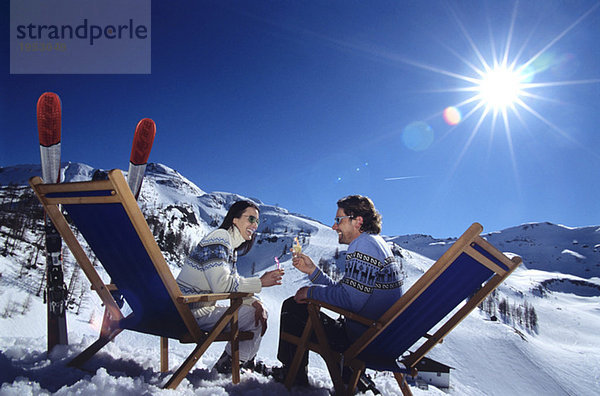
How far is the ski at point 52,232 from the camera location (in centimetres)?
279

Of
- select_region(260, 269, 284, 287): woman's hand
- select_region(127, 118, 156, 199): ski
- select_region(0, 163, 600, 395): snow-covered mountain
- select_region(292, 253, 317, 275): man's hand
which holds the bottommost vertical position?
select_region(0, 163, 600, 395): snow-covered mountain

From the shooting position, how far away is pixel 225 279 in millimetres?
2789

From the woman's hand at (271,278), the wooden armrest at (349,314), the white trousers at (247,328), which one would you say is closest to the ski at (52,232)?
the white trousers at (247,328)

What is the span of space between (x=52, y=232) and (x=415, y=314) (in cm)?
373

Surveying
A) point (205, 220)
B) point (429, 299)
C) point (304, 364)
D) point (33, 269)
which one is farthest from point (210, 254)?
point (205, 220)

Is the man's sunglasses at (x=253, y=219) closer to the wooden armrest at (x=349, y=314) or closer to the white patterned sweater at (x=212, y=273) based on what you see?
the white patterned sweater at (x=212, y=273)

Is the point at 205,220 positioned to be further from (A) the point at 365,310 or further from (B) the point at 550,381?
(A) the point at 365,310

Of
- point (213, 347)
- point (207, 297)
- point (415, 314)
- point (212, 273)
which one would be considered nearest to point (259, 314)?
point (212, 273)

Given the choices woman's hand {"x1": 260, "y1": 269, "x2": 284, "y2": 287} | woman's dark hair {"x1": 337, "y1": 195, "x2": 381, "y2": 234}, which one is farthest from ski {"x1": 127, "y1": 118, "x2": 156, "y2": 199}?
woman's dark hair {"x1": 337, "y1": 195, "x2": 381, "y2": 234}

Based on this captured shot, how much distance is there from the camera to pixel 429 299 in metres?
2.51

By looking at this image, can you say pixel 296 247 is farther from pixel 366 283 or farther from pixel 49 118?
pixel 49 118

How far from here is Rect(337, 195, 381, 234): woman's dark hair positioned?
3.16m

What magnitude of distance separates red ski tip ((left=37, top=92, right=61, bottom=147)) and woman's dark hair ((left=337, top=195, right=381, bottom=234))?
2909mm

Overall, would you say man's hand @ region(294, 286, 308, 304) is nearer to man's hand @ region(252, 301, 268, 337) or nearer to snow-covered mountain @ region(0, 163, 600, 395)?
man's hand @ region(252, 301, 268, 337)
